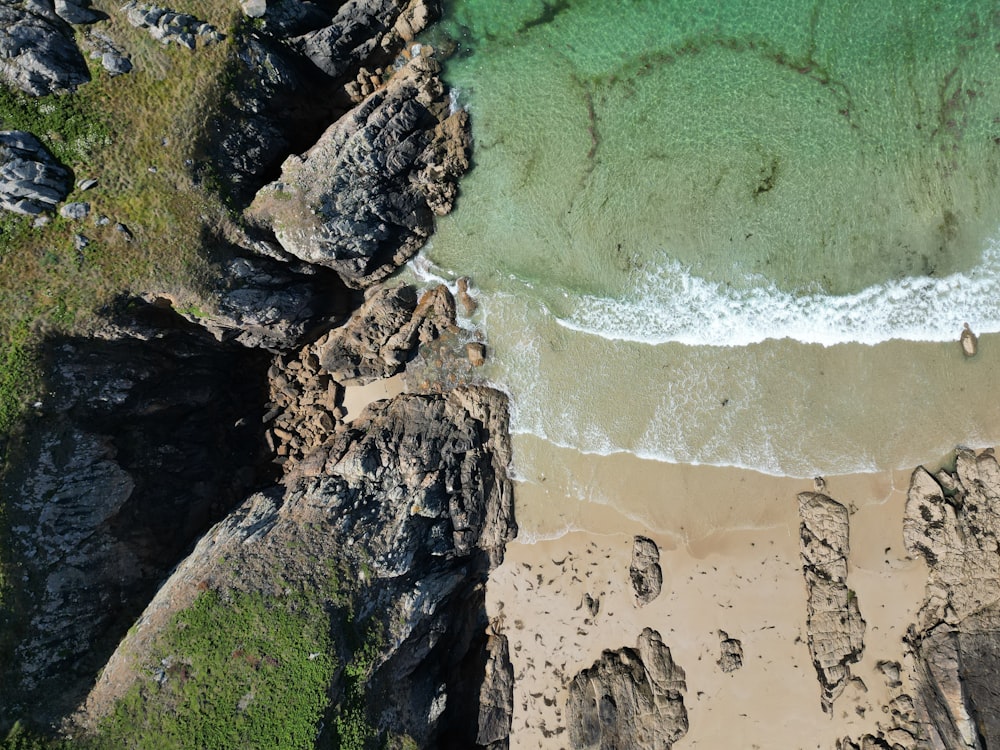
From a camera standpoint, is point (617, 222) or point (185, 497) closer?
point (185, 497)

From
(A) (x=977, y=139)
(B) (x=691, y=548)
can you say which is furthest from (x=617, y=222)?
(A) (x=977, y=139)

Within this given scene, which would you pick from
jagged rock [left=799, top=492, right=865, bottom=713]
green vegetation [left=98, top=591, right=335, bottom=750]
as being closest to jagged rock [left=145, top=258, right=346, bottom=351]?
green vegetation [left=98, top=591, right=335, bottom=750]

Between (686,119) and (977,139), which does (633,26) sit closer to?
(686,119)

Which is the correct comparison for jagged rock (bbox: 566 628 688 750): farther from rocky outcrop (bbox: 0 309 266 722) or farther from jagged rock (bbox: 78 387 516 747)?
rocky outcrop (bbox: 0 309 266 722)

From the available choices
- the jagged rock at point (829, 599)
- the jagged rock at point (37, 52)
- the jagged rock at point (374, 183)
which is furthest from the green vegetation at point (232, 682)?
the jagged rock at point (37, 52)

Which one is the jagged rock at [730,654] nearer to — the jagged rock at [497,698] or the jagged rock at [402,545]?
the jagged rock at [497,698]

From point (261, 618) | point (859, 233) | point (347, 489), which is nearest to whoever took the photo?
point (261, 618)

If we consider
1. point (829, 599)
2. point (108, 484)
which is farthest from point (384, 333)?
point (829, 599)
